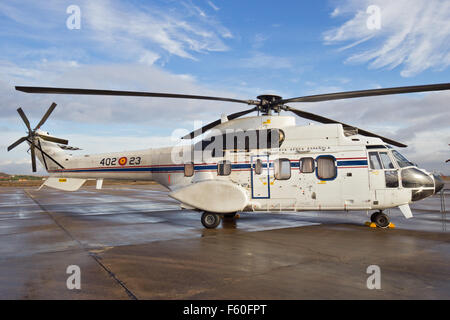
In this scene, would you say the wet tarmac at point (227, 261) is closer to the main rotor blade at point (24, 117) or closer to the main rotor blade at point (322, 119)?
the main rotor blade at point (322, 119)

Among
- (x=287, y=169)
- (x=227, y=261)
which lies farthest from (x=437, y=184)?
(x=227, y=261)

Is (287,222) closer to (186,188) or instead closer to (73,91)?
(186,188)

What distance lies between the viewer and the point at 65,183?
15477mm

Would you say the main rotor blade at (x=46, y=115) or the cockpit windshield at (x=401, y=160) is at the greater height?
the main rotor blade at (x=46, y=115)

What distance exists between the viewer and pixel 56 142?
15750 mm

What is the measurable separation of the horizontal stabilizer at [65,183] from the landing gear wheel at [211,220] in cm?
741

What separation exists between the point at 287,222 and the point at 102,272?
8616mm

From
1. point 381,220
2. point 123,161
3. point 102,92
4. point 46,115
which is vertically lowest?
point 381,220

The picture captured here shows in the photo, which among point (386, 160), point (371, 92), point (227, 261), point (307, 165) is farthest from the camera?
point (307, 165)

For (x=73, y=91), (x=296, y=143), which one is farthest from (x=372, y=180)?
(x=73, y=91)

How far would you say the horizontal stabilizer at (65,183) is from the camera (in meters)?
15.3

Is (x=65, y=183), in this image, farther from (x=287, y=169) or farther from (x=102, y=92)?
(x=287, y=169)

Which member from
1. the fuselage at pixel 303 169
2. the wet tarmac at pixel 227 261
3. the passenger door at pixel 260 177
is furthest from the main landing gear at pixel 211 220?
the passenger door at pixel 260 177

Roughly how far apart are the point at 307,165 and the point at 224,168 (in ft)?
10.2
